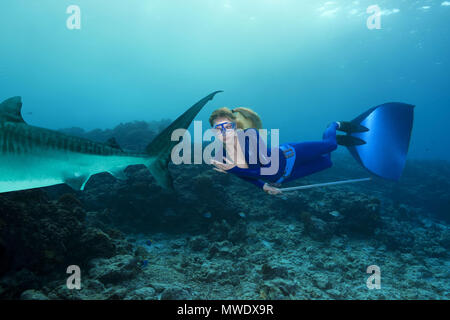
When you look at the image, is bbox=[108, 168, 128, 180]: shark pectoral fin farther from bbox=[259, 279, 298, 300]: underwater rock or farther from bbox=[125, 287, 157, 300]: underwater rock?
bbox=[259, 279, 298, 300]: underwater rock

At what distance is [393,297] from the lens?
162 inches

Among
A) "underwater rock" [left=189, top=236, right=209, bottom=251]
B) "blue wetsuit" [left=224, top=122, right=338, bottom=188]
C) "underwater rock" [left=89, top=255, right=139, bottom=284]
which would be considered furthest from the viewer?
"underwater rock" [left=189, top=236, right=209, bottom=251]

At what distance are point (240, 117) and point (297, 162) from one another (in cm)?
174

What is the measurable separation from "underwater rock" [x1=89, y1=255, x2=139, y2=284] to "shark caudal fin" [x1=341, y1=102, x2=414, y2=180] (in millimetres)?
6353

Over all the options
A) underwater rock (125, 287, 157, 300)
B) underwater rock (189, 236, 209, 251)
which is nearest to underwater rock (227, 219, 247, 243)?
underwater rock (189, 236, 209, 251)

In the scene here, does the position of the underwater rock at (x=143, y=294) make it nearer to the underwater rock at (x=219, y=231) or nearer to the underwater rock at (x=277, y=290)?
the underwater rock at (x=277, y=290)

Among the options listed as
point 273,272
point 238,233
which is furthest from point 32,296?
point 238,233

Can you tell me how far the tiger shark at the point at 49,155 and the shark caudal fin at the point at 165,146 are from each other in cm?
1

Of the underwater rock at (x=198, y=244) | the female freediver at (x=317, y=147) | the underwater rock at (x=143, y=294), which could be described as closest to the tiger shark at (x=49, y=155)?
the female freediver at (x=317, y=147)

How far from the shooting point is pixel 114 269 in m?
3.67

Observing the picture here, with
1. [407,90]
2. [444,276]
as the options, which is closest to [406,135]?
[444,276]

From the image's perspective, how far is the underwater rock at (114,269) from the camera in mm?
3559

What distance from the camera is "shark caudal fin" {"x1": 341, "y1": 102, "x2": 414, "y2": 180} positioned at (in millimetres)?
5789

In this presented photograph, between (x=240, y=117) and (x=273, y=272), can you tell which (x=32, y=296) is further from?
(x=240, y=117)
